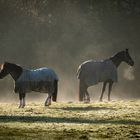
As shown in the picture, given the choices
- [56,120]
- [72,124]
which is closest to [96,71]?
[56,120]

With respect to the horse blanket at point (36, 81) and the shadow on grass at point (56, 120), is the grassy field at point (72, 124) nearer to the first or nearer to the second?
the shadow on grass at point (56, 120)

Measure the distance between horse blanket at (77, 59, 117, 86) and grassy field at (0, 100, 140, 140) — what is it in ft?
24.8

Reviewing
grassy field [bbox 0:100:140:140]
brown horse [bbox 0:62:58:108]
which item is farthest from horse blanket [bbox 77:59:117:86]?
grassy field [bbox 0:100:140:140]

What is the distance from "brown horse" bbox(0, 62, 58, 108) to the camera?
104ft

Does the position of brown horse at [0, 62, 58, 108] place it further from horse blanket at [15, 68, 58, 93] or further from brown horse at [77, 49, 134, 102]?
brown horse at [77, 49, 134, 102]

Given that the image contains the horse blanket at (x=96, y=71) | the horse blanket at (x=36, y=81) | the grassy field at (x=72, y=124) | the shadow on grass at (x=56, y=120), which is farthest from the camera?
the horse blanket at (x=96, y=71)

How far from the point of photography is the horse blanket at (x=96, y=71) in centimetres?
3672

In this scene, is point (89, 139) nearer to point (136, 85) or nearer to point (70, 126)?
point (70, 126)

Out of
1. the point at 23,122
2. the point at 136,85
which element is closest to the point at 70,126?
the point at 23,122

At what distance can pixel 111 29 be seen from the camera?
64938mm

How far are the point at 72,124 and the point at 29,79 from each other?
1016 cm

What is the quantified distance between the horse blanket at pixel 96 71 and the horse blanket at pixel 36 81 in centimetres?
430

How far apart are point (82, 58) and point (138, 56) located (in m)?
4.88

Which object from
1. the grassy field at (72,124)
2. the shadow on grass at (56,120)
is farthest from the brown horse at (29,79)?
the shadow on grass at (56,120)
